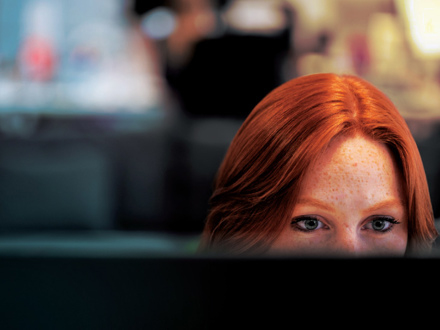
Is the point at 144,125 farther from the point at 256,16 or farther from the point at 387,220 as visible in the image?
the point at 387,220

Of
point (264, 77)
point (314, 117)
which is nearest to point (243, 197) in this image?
point (314, 117)

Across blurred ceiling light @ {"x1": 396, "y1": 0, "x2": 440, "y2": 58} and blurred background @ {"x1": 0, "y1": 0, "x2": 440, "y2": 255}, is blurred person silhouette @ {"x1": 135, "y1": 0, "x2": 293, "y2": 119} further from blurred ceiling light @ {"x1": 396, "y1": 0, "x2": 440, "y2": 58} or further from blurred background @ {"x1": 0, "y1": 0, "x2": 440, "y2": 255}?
blurred ceiling light @ {"x1": 396, "y1": 0, "x2": 440, "y2": 58}

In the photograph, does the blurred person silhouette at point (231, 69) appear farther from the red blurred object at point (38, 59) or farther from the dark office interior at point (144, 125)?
the red blurred object at point (38, 59)

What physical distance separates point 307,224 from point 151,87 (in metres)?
3.12

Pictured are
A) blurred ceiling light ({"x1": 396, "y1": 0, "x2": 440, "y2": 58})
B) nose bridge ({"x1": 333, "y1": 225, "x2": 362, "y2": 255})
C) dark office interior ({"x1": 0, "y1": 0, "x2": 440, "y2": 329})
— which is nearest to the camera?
dark office interior ({"x1": 0, "y1": 0, "x2": 440, "y2": 329})

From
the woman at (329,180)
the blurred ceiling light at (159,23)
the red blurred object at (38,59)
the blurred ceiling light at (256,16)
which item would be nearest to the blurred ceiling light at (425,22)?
the woman at (329,180)

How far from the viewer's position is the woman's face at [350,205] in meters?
0.67

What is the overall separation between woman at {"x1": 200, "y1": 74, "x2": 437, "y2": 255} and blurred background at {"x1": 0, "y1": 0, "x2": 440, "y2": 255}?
0.96 ft

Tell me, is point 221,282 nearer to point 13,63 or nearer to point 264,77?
point 264,77

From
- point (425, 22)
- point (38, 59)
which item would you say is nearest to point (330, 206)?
point (425, 22)

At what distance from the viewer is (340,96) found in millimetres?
729

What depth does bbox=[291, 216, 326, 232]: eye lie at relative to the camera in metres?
0.69

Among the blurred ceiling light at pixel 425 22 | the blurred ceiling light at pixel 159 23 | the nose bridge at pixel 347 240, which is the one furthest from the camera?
the blurred ceiling light at pixel 159 23

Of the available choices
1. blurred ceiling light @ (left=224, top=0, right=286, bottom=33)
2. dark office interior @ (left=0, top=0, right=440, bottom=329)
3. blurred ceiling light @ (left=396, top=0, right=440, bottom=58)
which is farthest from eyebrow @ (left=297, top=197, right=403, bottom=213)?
blurred ceiling light @ (left=224, top=0, right=286, bottom=33)
